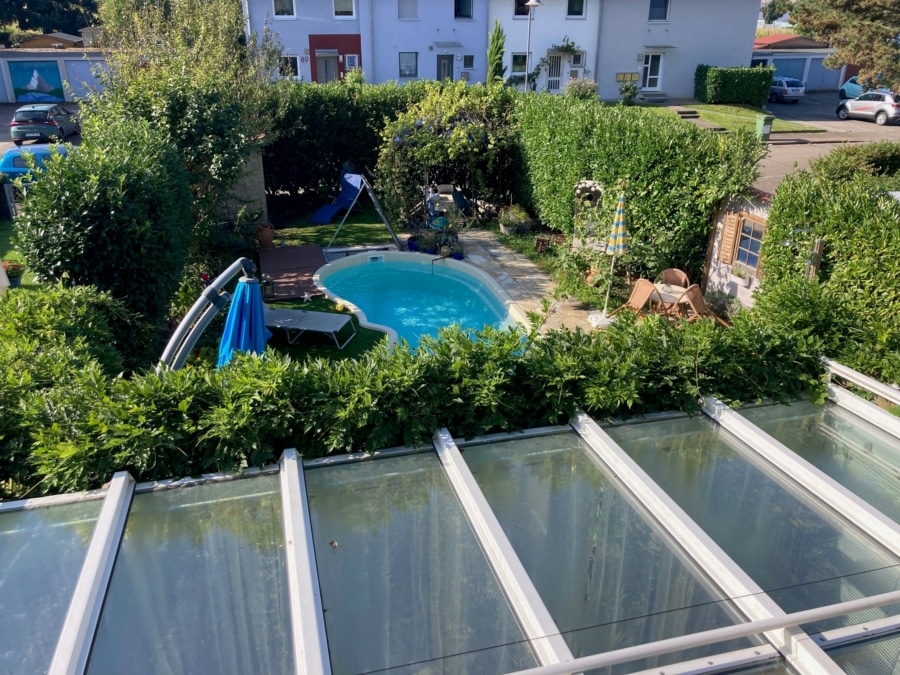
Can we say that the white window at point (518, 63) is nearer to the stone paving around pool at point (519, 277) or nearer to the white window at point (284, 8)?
the white window at point (284, 8)

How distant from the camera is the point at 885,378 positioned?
826cm

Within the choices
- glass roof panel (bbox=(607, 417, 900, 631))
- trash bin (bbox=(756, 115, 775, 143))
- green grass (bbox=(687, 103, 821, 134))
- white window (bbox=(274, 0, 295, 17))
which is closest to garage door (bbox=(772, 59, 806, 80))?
green grass (bbox=(687, 103, 821, 134))

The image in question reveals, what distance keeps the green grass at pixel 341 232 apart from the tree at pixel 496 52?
18038mm

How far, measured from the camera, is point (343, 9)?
36.9 metres

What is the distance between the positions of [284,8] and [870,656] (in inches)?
1550

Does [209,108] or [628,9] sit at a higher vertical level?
[628,9]

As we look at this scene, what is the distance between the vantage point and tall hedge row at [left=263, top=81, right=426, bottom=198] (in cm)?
2142

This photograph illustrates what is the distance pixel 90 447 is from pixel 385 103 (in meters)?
18.5

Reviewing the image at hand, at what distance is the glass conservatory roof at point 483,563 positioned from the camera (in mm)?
4215

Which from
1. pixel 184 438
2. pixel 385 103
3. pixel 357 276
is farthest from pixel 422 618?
pixel 385 103

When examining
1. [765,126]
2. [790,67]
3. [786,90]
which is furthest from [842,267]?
[790,67]

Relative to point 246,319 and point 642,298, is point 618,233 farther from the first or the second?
point 246,319

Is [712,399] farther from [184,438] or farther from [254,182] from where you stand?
[254,182]

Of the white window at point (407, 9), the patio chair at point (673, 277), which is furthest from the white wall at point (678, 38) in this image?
the patio chair at point (673, 277)
